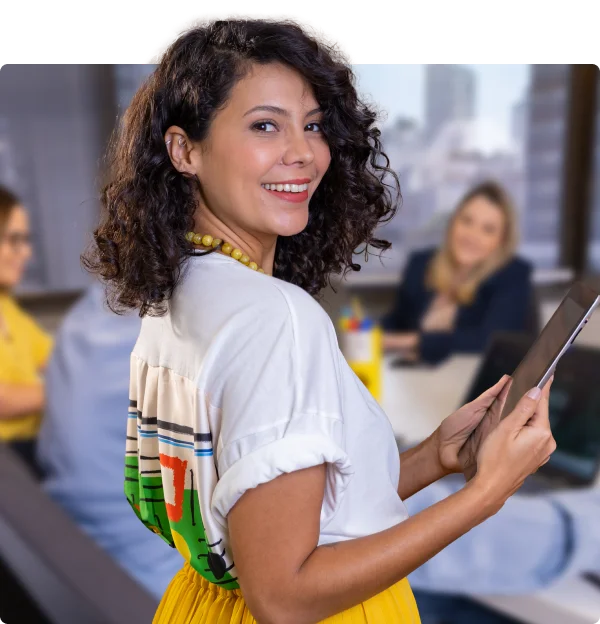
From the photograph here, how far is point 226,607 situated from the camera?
29.3 inches

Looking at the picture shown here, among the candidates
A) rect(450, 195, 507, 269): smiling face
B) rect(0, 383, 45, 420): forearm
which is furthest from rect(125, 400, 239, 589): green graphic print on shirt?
rect(450, 195, 507, 269): smiling face

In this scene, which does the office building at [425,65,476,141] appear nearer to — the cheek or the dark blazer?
the dark blazer

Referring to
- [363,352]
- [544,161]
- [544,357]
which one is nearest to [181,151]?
[544,357]

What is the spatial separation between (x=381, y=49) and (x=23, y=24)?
4.06 ft

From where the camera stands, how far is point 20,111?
327 cm

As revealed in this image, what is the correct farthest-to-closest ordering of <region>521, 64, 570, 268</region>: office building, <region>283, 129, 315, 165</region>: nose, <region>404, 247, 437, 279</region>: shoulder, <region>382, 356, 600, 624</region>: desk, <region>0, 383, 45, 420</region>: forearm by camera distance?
<region>521, 64, 570, 268</region>: office building < <region>404, 247, 437, 279</region>: shoulder < <region>0, 383, 45, 420</region>: forearm < <region>382, 356, 600, 624</region>: desk < <region>283, 129, 315, 165</region>: nose

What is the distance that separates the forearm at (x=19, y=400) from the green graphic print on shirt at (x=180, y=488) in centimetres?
145

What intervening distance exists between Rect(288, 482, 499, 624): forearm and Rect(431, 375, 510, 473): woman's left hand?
0.16 metres

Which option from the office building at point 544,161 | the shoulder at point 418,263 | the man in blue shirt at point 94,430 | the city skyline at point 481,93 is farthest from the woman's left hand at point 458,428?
the office building at point 544,161

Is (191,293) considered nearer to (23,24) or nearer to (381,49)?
(381,49)

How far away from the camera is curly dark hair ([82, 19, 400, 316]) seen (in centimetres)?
67

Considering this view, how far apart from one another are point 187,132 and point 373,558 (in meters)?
0.41

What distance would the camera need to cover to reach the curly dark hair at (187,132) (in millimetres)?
668

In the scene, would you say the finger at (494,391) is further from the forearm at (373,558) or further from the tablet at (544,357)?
the forearm at (373,558)
